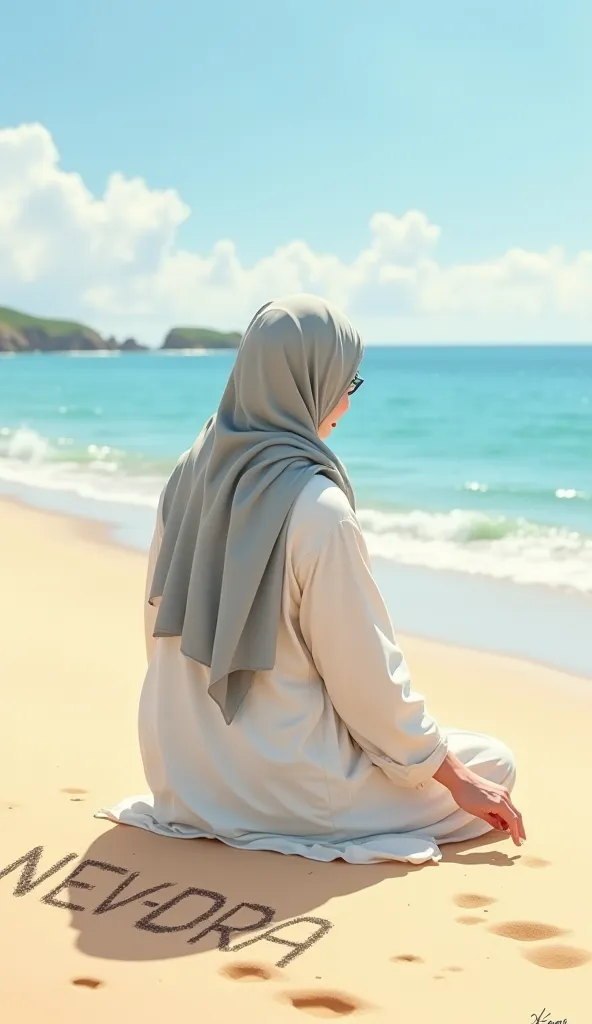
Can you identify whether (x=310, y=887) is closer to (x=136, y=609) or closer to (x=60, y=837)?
(x=60, y=837)

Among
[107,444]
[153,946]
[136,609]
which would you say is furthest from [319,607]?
[107,444]

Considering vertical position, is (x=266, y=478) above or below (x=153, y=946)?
above

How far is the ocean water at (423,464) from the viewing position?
10008mm

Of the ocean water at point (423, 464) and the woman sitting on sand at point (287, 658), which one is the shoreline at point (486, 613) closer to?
the ocean water at point (423, 464)

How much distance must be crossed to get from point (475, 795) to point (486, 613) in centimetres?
401

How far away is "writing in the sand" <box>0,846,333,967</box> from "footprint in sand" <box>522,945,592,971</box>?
0.46 meters

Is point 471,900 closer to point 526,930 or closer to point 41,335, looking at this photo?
point 526,930

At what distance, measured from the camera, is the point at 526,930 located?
2.66 meters

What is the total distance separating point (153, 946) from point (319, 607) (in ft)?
2.77

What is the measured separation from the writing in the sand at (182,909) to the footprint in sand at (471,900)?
33 cm

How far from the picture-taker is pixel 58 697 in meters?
4.63

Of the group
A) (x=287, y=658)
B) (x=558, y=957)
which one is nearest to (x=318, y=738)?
(x=287, y=658)

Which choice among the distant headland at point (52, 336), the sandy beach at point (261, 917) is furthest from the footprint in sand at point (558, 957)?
the distant headland at point (52, 336)

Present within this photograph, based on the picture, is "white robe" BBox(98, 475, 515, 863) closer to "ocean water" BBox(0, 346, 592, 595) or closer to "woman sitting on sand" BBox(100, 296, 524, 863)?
"woman sitting on sand" BBox(100, 296, 524, 863)
